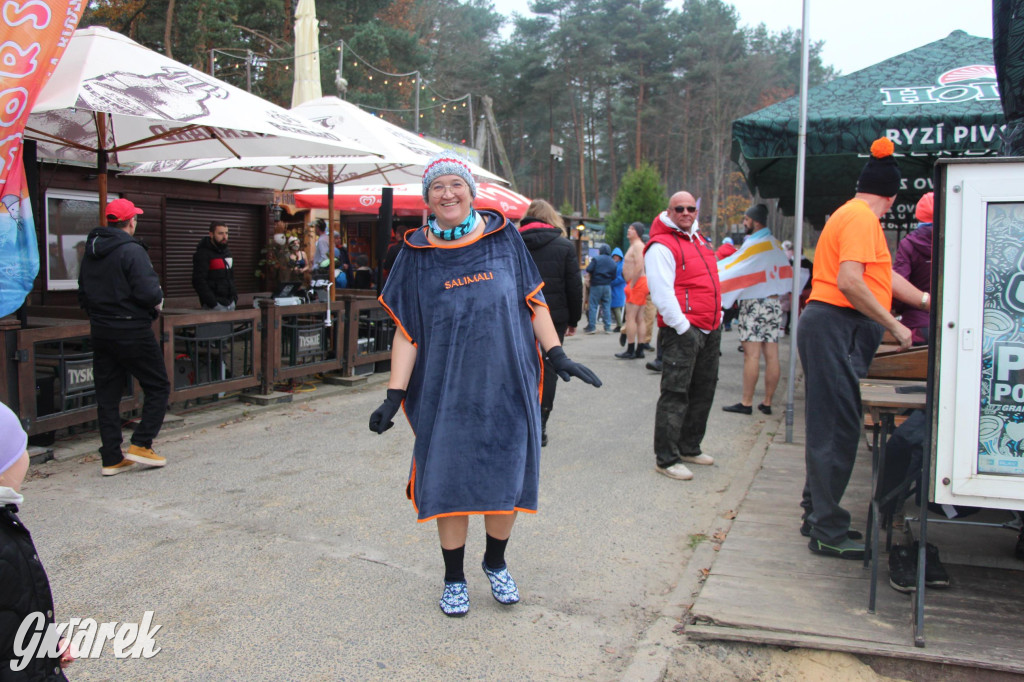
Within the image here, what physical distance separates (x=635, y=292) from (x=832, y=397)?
755cm

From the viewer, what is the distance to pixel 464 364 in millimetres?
3006

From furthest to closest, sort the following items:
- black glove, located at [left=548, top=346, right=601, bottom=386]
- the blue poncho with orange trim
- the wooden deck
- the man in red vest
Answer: the man in red vest → black glove, located at [left=548, top=346, right=601, bottom=386] → the blue poncho with orange trim → the wooden deck

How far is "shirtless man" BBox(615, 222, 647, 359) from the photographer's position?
11.0m

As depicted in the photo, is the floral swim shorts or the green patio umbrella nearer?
the green patio umbrella

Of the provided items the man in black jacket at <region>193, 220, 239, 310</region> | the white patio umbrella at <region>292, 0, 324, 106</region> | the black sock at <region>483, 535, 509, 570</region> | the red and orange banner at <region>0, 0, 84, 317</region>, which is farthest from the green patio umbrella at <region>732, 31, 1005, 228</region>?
the white patio umbrella at <region>292, 0, 324, 106</region>

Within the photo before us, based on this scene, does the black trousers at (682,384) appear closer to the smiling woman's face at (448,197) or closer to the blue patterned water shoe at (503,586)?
the blue patterned water shoe at (503,586)

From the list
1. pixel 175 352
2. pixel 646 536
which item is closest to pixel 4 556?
pixel 646 536

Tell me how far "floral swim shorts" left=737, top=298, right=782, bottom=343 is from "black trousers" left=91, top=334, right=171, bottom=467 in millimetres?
5341

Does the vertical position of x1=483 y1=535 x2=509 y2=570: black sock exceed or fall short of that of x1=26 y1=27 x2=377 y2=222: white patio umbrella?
it falls short

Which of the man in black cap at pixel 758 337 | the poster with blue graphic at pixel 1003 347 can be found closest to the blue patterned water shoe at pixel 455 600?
the poster with blue graphic at pixel 1003 347

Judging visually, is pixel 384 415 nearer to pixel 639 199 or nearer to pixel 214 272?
pixel 214 272

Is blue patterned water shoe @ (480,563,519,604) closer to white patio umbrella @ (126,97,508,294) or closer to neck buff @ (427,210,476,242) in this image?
neck buff @ (427,210,476,242)

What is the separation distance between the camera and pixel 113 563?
3648 mm

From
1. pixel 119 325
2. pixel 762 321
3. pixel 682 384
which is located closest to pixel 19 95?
pixel 119 325
